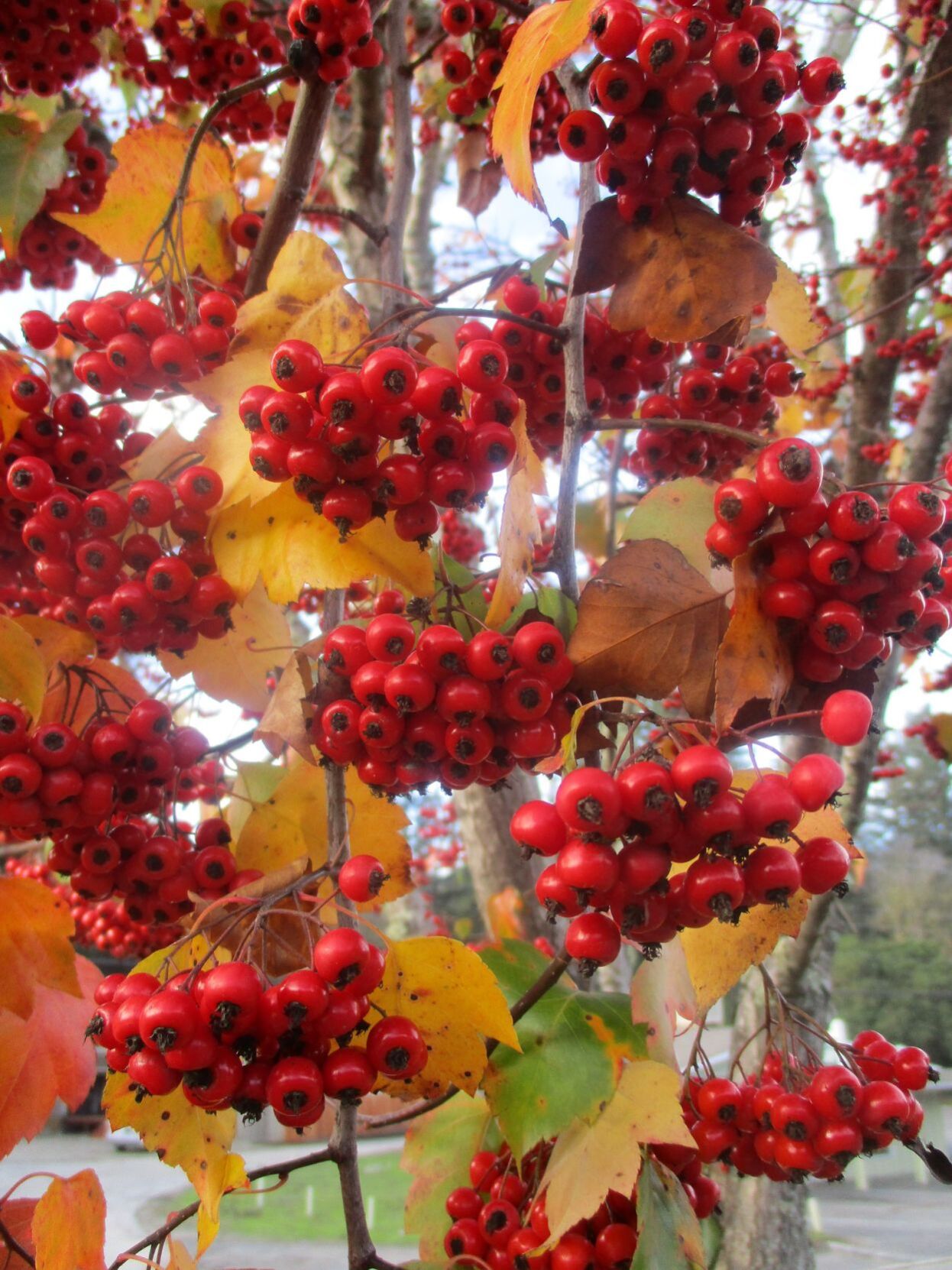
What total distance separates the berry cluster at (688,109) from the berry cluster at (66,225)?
57.1 inches

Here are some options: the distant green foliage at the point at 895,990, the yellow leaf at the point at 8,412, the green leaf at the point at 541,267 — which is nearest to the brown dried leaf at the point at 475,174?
the green leaf at the point at 541,267

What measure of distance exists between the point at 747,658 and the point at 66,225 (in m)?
1.99

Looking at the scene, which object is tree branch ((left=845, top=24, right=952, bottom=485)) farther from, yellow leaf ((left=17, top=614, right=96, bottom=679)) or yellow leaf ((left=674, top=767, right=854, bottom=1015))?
yellow leaf ((left=17, top=614, right=96, bottom=679))

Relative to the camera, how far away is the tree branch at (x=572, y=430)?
3.93ft

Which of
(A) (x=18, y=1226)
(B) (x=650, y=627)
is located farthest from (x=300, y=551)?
(A) (x=18, y=1226)

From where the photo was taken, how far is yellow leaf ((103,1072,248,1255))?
108 centimetres

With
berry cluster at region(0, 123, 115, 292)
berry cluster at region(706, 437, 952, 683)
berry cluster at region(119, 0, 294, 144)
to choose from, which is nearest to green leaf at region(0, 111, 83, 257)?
berry cluster at region(0, 123, 115, 292)

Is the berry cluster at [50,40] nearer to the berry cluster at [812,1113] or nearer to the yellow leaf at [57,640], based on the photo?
the yellow leaf at [57,640]

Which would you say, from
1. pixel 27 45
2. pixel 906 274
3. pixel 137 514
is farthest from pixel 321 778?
pixel 906 274

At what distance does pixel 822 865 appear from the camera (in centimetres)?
92

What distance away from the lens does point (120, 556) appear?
140 centimetres

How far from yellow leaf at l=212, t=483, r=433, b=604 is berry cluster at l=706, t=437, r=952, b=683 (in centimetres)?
43

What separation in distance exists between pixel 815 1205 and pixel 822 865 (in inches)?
154

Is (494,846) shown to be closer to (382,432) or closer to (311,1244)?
(382,432)
